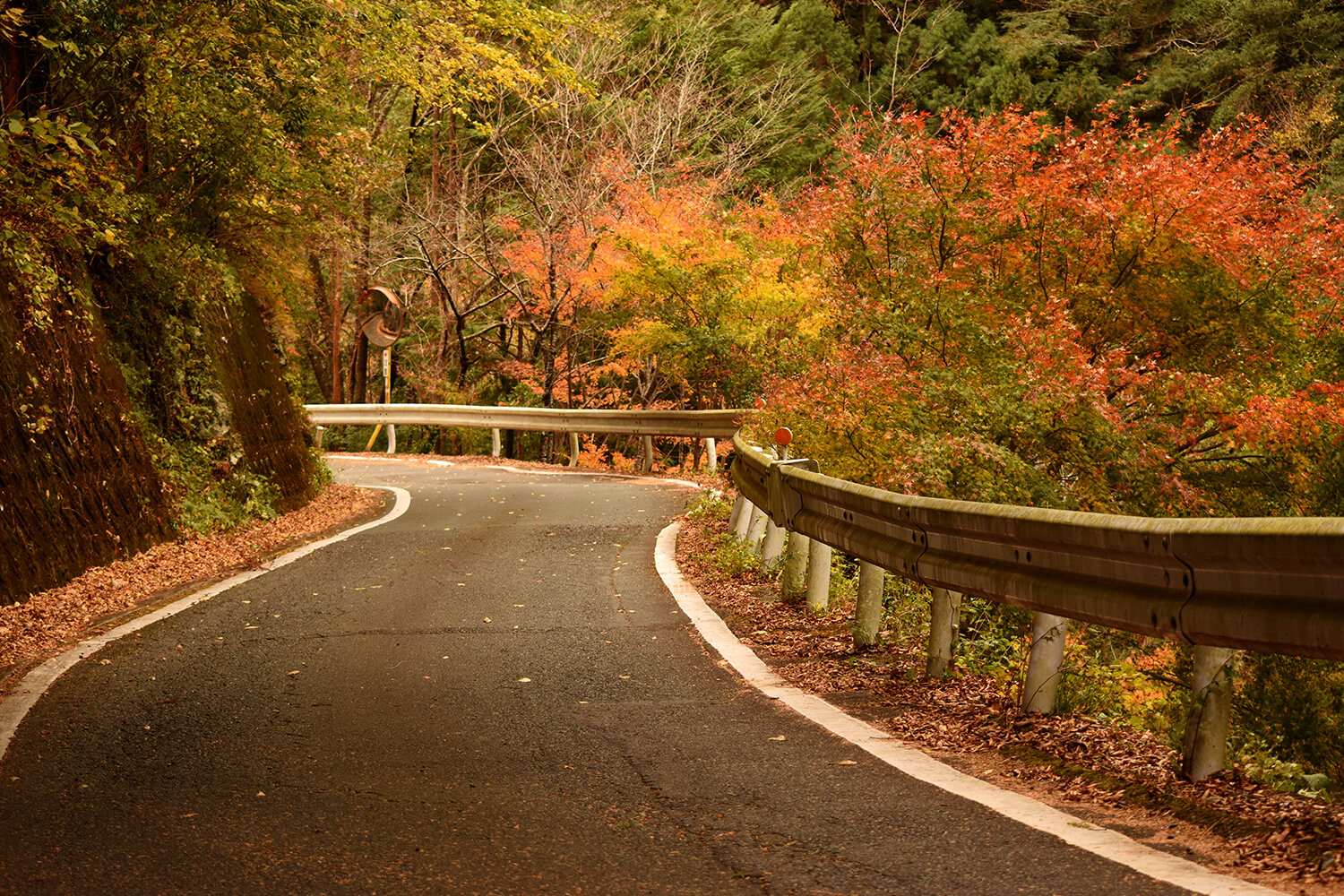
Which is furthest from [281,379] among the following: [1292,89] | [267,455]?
[1292,89]

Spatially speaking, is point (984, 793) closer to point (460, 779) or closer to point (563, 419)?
point (460, 779)

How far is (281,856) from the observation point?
3.55 meters

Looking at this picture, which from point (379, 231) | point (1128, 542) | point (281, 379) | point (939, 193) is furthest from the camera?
point (379, 231)

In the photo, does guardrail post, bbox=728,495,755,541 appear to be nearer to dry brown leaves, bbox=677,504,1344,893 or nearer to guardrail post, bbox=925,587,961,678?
dry brown leaves, bbox=677,504,1344,893

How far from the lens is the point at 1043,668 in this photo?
15.8ft

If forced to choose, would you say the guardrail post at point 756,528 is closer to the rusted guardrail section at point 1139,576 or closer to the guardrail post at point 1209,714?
the rusted guardrail section at point 1139,576

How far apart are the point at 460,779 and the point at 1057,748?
7.65ft

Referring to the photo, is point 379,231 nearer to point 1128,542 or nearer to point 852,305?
point 852,305

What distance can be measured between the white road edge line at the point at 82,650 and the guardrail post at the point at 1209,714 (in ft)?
15.2

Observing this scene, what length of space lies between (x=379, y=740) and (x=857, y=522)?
9.34ft

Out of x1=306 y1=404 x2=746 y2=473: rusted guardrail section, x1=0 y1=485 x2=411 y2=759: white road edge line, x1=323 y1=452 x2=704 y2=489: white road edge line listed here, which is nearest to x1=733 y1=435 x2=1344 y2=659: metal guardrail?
x1=0 y1=485 x2=411 y2=759: white road edge line

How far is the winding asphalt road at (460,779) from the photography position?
337 cm

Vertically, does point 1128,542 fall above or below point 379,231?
below

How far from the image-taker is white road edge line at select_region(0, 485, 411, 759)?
5363 millimetres
